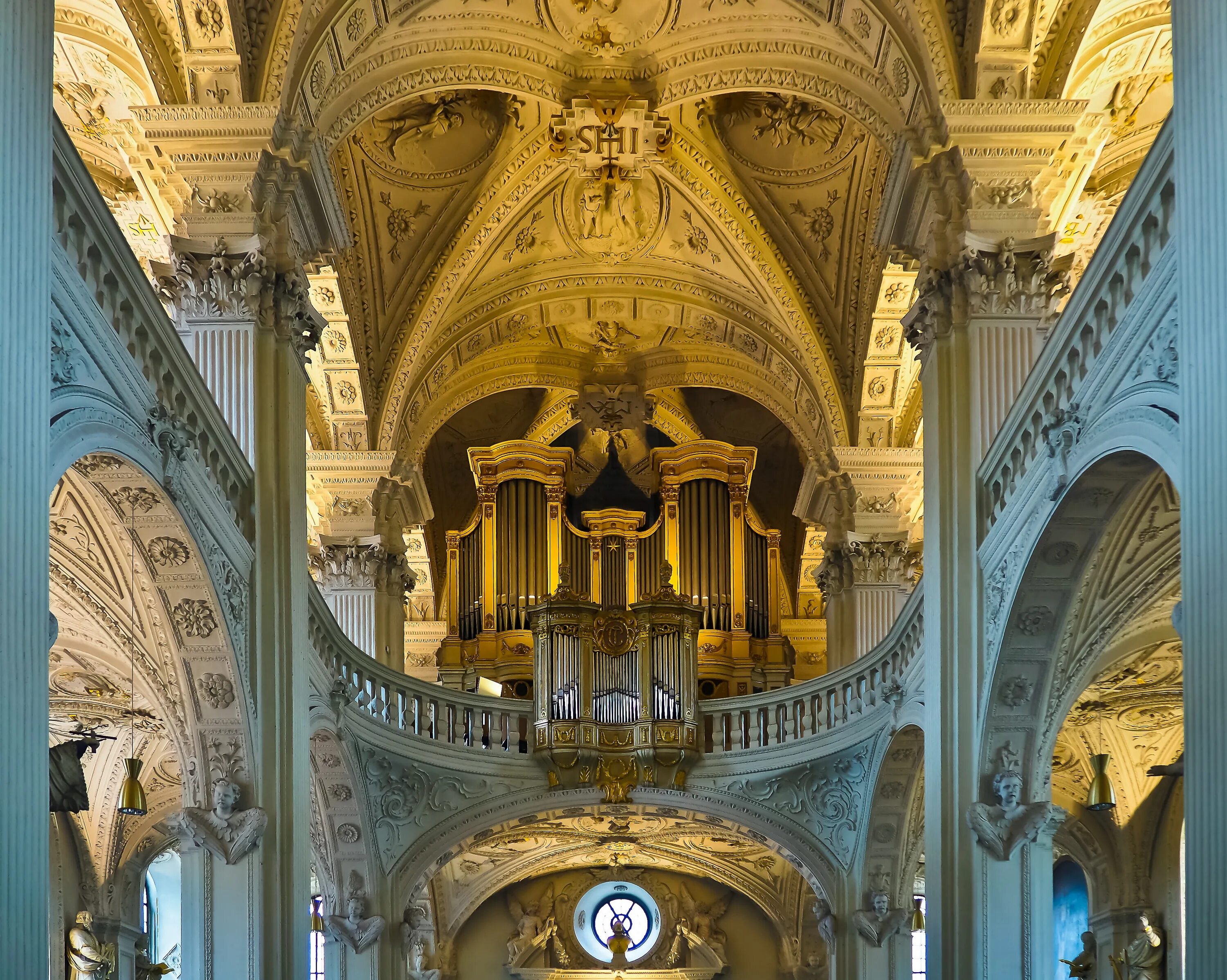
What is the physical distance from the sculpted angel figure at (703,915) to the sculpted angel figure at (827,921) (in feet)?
18.4

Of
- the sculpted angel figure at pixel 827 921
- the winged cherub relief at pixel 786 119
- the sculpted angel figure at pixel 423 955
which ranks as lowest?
the sculpted angel figure at pixel 423 955

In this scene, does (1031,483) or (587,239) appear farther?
(587,239)

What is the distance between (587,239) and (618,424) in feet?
14.3

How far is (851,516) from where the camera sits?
23.3 meters

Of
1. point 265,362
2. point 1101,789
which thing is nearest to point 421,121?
point 265,362

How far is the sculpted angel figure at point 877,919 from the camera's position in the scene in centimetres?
2058

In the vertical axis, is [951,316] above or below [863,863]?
above

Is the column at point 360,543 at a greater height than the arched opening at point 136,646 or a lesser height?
greater

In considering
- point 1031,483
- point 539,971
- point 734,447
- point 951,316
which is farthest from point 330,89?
point 539,971

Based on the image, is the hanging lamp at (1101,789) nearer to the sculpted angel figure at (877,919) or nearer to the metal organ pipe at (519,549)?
the sculpted angel figure at (877,919)

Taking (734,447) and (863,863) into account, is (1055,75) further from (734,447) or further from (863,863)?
(734,447)
